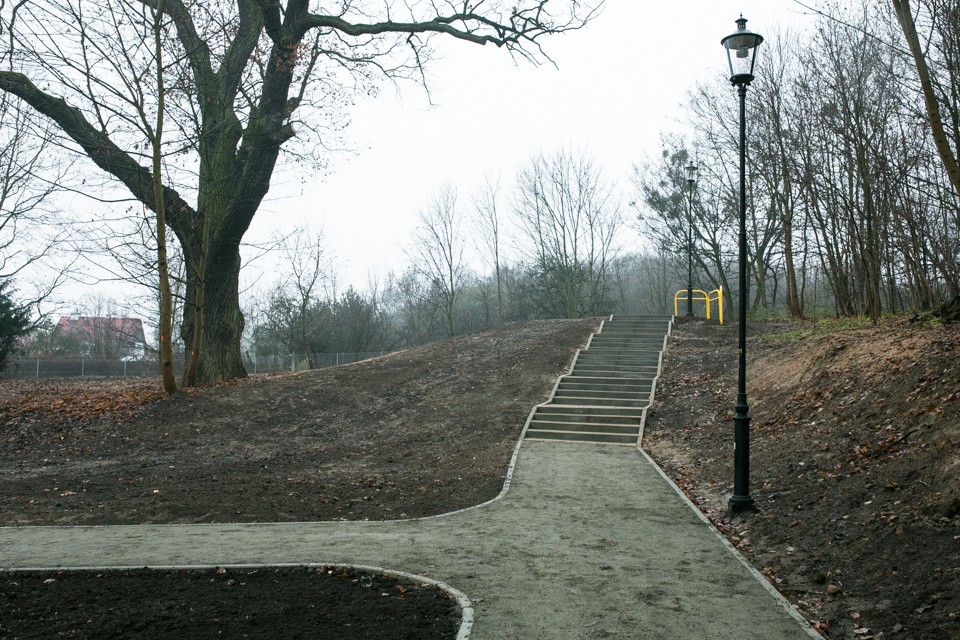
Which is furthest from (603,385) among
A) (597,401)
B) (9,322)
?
(9,322)

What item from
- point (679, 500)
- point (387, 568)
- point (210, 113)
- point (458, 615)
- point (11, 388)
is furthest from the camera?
point (11, 388)

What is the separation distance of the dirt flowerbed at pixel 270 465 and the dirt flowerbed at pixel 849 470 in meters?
3.01

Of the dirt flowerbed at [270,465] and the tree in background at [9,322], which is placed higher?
the tree in background at [9,322]

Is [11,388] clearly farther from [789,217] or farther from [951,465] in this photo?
[789,217]

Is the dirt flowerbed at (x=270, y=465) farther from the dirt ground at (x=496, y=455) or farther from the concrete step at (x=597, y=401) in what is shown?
the concrete step at (x=597, y=401)

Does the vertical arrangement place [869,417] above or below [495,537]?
above

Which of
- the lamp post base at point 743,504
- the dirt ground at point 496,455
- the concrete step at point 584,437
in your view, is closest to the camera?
the dirt ground at point 496,455

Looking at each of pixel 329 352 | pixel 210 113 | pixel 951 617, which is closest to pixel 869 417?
pixel 951 617

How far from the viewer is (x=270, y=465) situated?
11.8m

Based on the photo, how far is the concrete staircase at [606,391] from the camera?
13.6 metres

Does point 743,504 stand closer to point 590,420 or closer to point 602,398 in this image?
point 590,420

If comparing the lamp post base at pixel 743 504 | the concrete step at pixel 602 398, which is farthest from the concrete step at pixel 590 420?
the lamp post base at pixel 743 504

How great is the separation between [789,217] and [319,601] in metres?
21.9

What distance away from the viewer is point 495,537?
7.00m
